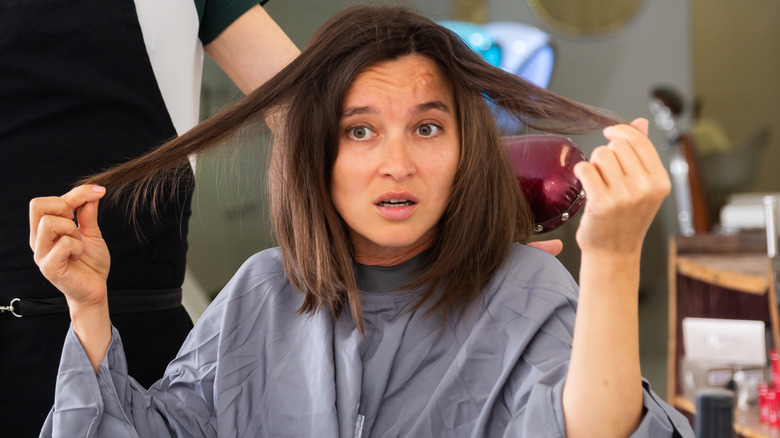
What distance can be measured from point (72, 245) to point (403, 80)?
1.50 ft

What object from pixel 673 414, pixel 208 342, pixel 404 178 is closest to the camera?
pixel 673 414

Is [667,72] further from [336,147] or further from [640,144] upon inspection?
[640,144]

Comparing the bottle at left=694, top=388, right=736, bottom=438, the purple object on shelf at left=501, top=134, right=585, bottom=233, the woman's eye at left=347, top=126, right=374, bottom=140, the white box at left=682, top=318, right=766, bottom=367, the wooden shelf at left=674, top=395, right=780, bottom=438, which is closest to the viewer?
the bottle at left=694, top=388, right=736, bottom=438

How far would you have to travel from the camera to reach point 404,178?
37.4 inches

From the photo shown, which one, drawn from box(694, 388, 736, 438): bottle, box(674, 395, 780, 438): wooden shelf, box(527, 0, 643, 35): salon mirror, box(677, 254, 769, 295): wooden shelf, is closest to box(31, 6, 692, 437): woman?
box(694, 388, 736, 438): bottle

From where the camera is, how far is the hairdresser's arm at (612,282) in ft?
2.27

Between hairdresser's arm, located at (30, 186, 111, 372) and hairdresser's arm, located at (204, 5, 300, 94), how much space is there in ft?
1.14

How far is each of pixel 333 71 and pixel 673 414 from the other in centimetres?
59

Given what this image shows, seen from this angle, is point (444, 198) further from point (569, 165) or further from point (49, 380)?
point (49, 380)

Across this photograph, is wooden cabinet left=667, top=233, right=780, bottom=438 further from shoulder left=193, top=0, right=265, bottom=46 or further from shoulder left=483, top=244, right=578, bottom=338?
shoulder left=193, top=0, right=265, bottom=46

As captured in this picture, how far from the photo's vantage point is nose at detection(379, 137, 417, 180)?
3.08ft

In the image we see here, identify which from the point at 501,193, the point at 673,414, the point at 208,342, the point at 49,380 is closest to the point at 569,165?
the point at 501,193

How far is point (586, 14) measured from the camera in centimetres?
552

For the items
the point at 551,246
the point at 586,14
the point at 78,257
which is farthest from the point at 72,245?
the point at 586,14
